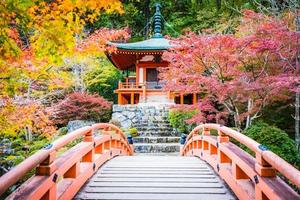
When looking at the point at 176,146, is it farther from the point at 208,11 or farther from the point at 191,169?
the point at 208,11

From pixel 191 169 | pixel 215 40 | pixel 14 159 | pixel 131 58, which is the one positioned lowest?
pixel 14 159

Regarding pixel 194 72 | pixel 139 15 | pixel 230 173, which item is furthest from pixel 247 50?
pixel 139 15

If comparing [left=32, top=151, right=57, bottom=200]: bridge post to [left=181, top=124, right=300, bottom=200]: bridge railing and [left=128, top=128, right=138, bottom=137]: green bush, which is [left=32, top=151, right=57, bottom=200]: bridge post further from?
[left=128, top=128, right=138, bottom=137]: green bush

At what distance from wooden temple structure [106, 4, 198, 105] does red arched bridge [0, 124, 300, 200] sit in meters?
11.8

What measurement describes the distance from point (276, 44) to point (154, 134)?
23.2ft

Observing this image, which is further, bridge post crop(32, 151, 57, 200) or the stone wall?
the stone wall

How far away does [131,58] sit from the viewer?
19500 mm

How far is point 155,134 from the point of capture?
42.6 feet

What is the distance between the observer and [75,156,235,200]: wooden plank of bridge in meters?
3.44

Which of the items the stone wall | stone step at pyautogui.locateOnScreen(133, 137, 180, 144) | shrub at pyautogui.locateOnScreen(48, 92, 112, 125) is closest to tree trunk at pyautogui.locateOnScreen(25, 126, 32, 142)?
shrub at pyautogui.locateOnScreen(48, 92, 112, 125)

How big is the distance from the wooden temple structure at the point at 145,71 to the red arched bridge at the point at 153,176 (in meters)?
11.8

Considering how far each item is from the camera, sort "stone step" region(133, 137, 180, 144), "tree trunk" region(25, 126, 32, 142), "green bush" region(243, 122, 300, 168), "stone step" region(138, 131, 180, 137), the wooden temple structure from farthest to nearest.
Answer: the wooden temple structure
"tree trunk" region(25, 126, 32, 142)
"stone step" region(138, 131, 180, 137)
"stone step" region(133, 137, 180, 144)
"green bush" region(243, 122, 300, 168)

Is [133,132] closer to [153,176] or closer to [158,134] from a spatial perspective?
[158,134]

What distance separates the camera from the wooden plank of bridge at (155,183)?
3441 mm
